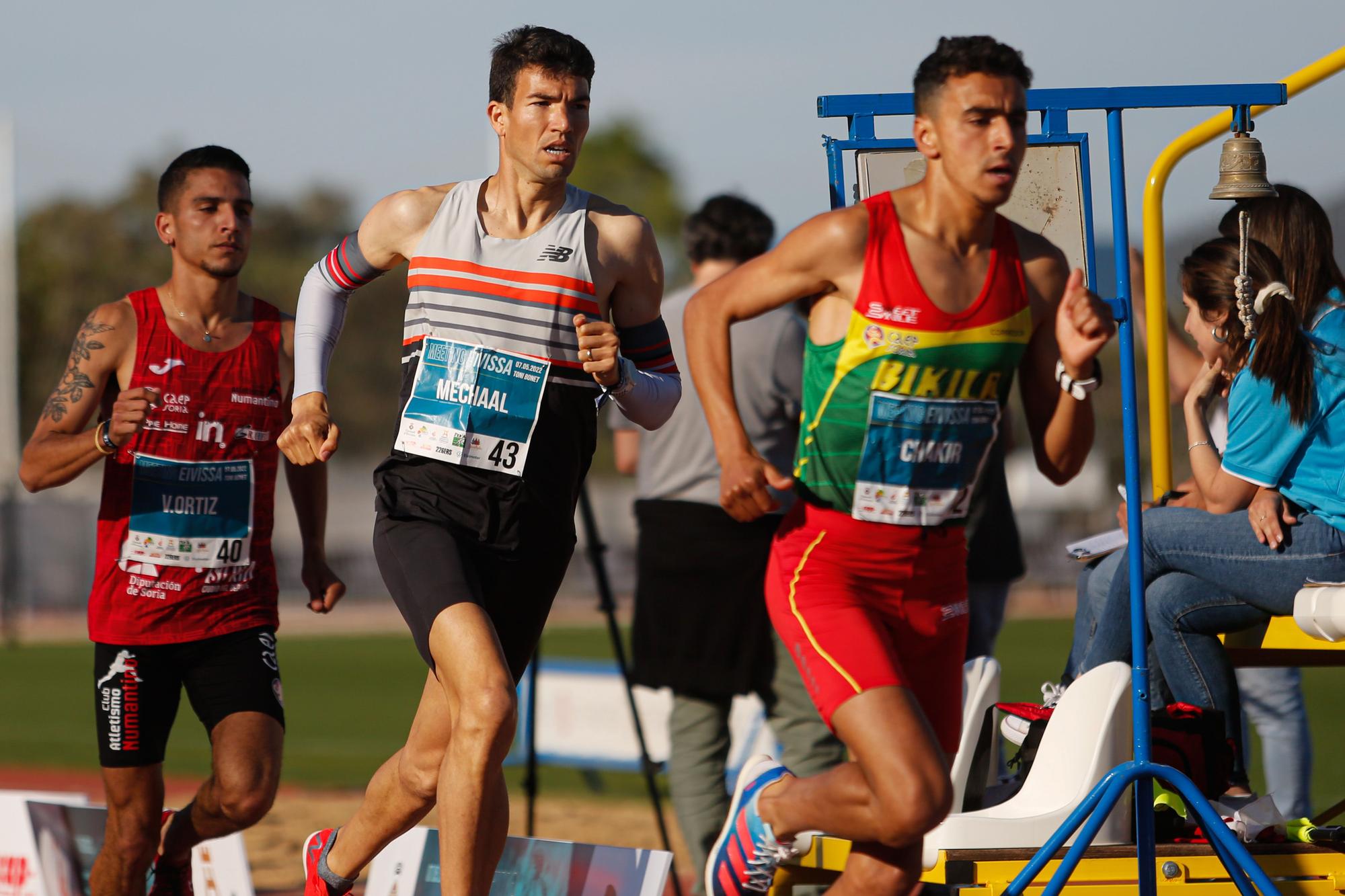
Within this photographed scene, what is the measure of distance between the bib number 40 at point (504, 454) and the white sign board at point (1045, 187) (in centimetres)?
135

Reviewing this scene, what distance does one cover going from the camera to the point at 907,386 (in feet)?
13.5

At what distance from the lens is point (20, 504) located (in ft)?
120

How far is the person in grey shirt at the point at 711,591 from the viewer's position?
6.50 metres

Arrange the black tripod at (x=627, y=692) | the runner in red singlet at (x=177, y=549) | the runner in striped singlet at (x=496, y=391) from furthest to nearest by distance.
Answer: the black tripod at (x=627, y=692) < the runner in red singlet at (x=177, y=549) < the runner in striped singlet at (x=496, y=391)

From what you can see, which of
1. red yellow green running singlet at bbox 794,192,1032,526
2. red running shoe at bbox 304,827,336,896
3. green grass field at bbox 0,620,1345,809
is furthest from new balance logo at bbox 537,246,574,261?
green grass field at bbox 0,620,1345,809

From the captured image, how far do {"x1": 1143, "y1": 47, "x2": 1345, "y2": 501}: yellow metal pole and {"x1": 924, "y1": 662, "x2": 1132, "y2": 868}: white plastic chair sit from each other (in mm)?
1196

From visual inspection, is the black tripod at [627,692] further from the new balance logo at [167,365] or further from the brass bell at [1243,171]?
the brass bell at [1243,171]

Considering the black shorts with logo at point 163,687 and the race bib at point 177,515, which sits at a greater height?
the race bib at point 177,515

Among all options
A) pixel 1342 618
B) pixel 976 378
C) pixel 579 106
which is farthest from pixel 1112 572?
pixel 579 106

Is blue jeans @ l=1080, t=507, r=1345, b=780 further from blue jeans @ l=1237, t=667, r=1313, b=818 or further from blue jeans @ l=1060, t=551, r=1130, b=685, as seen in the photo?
blue jeans @ l=1237, t=667, r=1313, b=818

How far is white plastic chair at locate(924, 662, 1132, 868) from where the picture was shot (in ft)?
14.9

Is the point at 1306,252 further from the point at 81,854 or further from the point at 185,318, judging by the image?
the point at 81,854

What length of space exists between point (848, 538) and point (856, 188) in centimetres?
127

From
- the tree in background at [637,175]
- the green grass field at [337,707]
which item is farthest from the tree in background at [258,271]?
the green grass field at [337,707]
